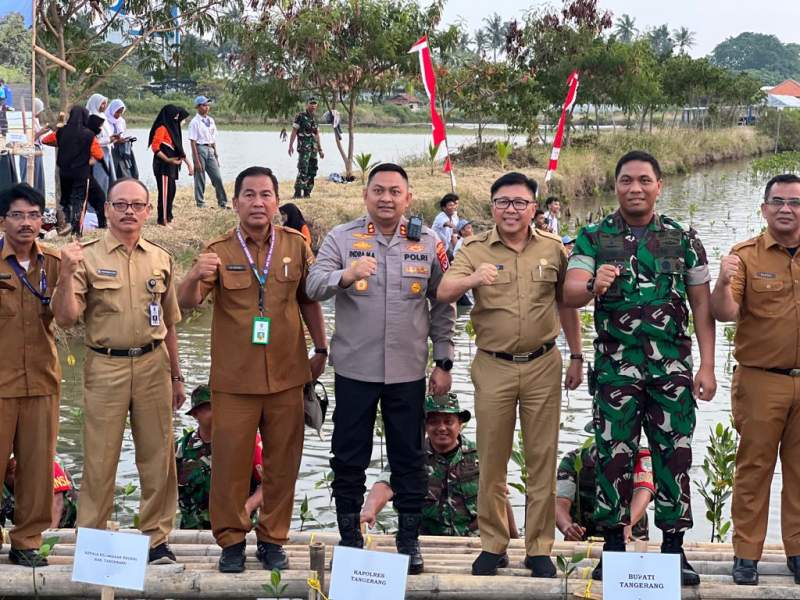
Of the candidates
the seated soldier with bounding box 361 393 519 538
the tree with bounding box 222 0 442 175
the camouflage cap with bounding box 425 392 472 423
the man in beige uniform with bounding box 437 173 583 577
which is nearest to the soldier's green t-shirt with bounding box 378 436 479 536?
the seated soldier with bounding box 361 393 519 538

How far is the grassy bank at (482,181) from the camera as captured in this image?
15.8 metres

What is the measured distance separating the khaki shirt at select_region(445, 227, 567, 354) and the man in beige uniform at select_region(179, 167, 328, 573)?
83cm

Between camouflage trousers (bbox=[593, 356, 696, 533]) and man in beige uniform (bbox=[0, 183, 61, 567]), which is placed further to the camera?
man in beige uniform (bbox=[0, 183, 61, 567])

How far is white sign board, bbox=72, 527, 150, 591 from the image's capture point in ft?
16.3

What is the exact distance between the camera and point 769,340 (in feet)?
17.2

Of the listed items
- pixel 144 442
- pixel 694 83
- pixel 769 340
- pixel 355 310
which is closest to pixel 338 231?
pixel 355 310

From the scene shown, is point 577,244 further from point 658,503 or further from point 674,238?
point 658,503

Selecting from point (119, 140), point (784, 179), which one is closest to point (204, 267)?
point (784, 179)

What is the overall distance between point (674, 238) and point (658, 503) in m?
1.21

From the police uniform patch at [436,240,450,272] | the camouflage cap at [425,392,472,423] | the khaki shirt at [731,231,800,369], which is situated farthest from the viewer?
the camouflage cap at [425,392,472,423]

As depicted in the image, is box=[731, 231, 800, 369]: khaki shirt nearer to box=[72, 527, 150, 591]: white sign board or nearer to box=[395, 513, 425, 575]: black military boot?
box=[395, 513, 425, 575]: black military boot

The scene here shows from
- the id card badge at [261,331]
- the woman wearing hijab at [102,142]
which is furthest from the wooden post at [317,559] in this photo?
the woman wearing hijab at [102,142]

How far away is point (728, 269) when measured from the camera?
16.6 ft

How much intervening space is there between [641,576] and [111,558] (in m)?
2.30
